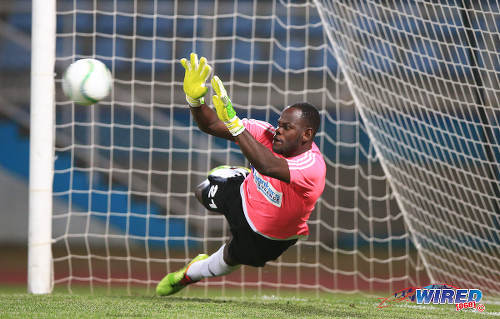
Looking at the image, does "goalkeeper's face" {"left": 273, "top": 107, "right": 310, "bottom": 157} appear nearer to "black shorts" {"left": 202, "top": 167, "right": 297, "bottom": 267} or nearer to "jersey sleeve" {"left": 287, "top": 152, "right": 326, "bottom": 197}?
"jersey sleeve" {"left": 287, "top": 152, "right": 326, "bottom": 197}

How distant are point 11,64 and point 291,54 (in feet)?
17.9

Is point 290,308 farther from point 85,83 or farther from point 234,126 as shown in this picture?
point 85,83

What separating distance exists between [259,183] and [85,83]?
1207 millimetres

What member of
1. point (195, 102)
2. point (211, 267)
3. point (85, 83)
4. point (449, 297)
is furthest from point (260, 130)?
point (449, 297)

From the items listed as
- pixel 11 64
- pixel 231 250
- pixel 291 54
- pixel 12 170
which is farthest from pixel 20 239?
pixel 231 250

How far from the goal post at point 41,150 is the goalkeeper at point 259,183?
1.15m

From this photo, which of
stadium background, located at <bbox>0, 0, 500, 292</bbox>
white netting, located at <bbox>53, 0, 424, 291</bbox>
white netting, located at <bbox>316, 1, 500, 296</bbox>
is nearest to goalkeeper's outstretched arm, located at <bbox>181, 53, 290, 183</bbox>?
white netting, located at <bbox>316, 1, 500, 296</bbox>

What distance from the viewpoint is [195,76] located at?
3.34 metres

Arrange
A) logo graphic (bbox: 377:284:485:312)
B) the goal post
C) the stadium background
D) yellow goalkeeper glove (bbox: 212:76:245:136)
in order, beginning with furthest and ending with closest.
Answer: the stadium background
the goal post
logo graphic (bbox: 377:284:485:312)
yellow goalkeeper glove (bbox: 212:76:245:136)

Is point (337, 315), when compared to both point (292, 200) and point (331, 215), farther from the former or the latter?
point (331, 215)

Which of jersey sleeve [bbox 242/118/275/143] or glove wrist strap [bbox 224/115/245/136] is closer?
glove wrist strap [bbox 224/115/245/136]

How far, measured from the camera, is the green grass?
10.9ft

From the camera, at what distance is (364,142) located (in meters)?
11.5

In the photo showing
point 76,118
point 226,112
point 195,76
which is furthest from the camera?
point 76,118
